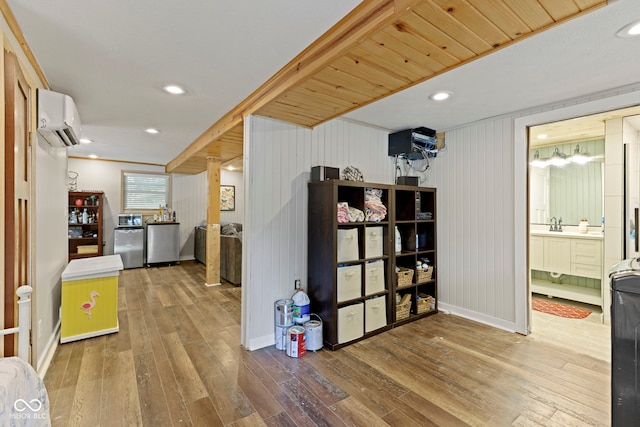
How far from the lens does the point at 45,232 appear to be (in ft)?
8.06

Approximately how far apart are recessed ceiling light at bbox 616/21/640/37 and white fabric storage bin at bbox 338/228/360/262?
2.19 m

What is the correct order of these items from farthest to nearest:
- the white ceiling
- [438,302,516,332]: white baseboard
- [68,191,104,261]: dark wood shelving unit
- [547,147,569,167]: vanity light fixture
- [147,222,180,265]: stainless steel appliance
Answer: [147,222,180,265]: stainless steel appliance → [68,191,104,261]: dark wood shelving unit → [547,147,569,167]: vanity light fixture → [438,302,516,332]: white baseboard → the white ceiling

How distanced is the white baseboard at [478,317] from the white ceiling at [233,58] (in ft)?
7.29

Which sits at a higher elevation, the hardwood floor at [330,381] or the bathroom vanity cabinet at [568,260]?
the bathroom vanity cabinet at [568,260]

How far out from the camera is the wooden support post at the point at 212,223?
4828 millimetres

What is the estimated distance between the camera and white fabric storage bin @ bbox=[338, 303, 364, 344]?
2.72 metres

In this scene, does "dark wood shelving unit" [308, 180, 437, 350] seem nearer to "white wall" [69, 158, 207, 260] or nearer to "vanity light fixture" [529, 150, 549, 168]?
"vanity light fixture" [529, 150, 549, 168]

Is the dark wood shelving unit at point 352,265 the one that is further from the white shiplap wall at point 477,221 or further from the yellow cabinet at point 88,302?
the yellow cabinet at point 88,302

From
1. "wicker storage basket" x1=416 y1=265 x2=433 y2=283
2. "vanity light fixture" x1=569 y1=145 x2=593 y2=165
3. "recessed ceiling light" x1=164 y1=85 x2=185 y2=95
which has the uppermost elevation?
"recessed ceiling light" x1=164 y1=85 x2=185 y2=95

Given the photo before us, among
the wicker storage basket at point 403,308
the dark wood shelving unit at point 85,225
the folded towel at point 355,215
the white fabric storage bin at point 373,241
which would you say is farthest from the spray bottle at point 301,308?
the dark wood shelving unit at point 85,225

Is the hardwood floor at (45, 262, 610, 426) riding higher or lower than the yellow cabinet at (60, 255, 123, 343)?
lower

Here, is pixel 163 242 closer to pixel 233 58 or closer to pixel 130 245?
pixel 130 245

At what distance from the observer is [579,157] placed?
13.7 ft

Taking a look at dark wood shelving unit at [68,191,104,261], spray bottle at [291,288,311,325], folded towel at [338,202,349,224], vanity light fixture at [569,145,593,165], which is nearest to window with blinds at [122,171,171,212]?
dark wood shelving unit at [68,191,104,261]
